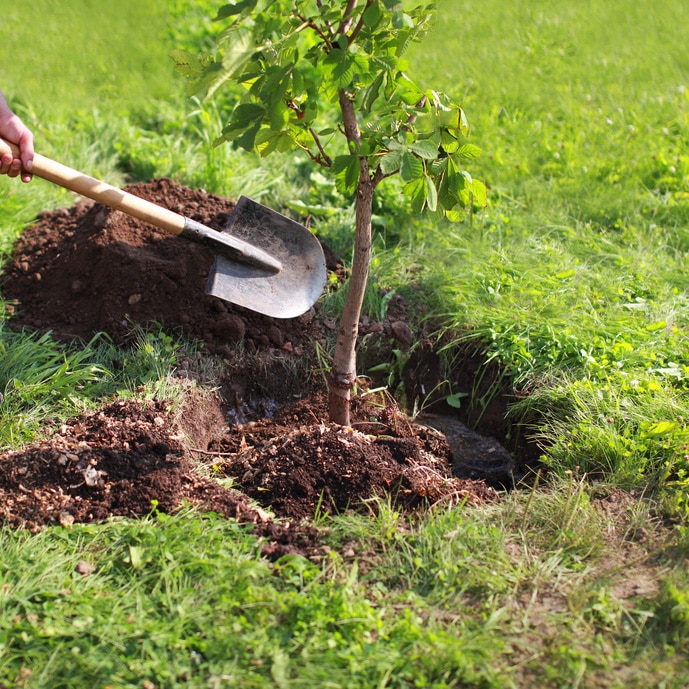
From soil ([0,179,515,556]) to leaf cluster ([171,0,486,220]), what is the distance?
107cm

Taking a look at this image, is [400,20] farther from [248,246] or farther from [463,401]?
[463,401]

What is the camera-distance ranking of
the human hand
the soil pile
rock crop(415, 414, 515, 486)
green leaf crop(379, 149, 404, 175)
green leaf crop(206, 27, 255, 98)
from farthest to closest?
the soil pile, rock crop(415, 414, 515, 486), the human hand, green leaf crop(379, 149, 404, 175), green leaf crop(206, 27, 255, 98)

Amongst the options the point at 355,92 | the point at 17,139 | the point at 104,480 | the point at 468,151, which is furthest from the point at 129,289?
the point at 468,151

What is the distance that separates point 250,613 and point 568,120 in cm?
481

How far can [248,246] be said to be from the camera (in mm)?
3703

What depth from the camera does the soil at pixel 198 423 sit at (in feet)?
9.42

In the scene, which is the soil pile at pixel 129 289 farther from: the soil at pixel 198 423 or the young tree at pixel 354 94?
the young tree at pixel 354 94

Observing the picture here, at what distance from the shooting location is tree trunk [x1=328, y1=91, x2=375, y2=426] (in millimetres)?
2913

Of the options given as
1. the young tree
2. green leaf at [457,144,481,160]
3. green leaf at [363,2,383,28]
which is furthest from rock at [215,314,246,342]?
green leaf at [363,2,383,28]

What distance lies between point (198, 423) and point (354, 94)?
158cm

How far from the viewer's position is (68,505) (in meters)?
2.81

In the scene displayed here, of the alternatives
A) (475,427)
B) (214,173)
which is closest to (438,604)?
(475,427)

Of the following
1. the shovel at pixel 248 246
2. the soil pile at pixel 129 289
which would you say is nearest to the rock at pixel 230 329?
the soil pile at pixel 129 289

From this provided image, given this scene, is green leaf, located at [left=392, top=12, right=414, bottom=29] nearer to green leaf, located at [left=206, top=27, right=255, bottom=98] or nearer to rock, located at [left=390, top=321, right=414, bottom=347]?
green leaf, located at [left=206, top=27, right=255, bottom=98]
